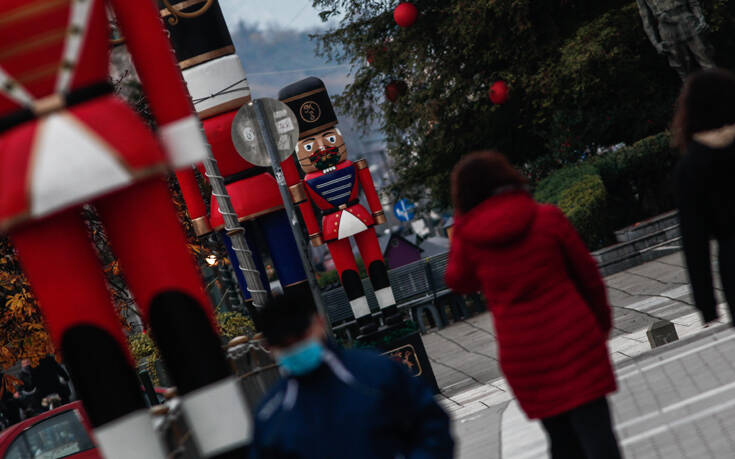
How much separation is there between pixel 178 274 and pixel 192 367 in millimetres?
342

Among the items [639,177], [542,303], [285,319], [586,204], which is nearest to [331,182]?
[586,204]

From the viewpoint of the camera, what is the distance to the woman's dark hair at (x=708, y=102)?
14.6 ft

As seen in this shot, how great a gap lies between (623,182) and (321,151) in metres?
10.3

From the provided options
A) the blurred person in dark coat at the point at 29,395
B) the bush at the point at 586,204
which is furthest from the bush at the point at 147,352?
the bush at the point at 586,204

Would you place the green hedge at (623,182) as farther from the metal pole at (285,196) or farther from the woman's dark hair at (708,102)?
the woman's dark hair at (708,102)

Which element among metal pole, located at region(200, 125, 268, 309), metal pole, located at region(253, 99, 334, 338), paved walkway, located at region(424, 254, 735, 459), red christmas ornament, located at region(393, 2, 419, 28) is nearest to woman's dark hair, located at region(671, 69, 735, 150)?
paved walkway, located at region(424, 254, 735, 459)

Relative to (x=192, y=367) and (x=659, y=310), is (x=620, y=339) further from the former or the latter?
(x=192, y=367)

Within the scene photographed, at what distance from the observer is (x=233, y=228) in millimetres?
7812

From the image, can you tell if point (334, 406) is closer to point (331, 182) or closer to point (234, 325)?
point (331, 182)

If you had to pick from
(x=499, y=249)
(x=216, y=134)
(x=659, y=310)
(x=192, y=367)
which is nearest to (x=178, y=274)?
(x=192, y=367)

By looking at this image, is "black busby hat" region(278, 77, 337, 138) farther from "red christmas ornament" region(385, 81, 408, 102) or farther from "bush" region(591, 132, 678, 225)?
"red christmas ornament" region(385, 81, 408, 102)

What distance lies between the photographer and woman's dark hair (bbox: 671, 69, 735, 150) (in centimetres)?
446

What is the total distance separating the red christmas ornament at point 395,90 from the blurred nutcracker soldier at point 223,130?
41.9 ft

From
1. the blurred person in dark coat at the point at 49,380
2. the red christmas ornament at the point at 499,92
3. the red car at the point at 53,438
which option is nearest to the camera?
the red car at the point at 53,438
